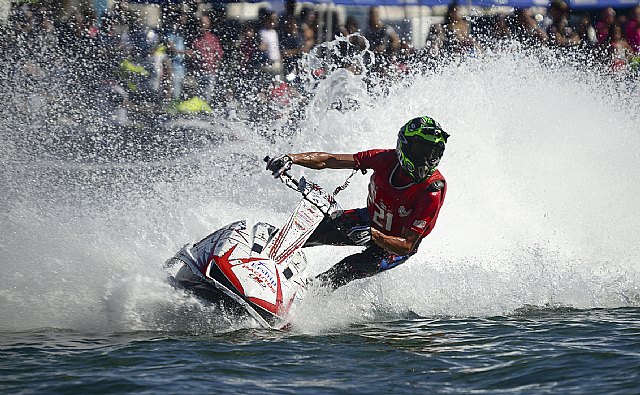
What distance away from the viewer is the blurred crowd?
12.7m

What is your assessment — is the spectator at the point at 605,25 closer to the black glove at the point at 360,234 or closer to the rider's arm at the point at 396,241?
the black glove at the point at 360,234

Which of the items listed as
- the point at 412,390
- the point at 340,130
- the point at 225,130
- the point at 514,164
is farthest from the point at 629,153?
the point at 412,390

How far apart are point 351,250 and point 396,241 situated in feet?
8.97

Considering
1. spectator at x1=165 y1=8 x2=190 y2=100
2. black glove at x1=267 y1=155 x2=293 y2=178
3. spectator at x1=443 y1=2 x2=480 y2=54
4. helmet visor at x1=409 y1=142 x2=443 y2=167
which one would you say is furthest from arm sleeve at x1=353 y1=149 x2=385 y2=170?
spectator at x1=165 y1=8 x2=190 y2=100

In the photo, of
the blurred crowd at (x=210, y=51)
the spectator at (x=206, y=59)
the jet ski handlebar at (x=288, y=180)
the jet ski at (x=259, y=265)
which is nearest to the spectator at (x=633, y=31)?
the blurred crowd at (x=210, y=51)

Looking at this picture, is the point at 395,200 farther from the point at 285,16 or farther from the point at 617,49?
the point at 617,49

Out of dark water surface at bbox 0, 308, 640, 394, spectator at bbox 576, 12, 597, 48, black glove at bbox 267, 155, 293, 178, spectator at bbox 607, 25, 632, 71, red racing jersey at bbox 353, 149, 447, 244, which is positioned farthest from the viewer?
spectator at bbox 576, 12, 597, 48

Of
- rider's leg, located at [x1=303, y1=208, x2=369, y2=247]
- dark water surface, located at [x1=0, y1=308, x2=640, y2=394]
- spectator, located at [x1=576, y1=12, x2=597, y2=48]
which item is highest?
spectator, located at [x1=576, y1=12, x2=597, y2=48]

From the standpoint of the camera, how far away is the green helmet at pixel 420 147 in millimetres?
6887

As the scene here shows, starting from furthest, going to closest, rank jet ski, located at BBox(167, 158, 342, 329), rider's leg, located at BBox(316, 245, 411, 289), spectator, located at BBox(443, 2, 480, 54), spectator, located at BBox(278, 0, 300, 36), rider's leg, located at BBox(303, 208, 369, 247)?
spectator, located at BBox(278, 0, 300, 36)
spectator, located at BBox(443, 2, 480, 54)
rider's leg, located at BBox(316, 245, 411, 289)
rider's leg, located at BBox(303, 208, 369, 247)
jet ski, located at BBox(167, 158, 342, 329)

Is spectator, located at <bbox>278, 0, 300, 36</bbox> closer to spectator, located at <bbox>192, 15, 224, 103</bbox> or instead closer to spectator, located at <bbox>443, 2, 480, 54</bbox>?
spectator, located at <bbox>192, 15, 224, 103</bbox>

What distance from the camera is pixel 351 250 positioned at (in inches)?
386

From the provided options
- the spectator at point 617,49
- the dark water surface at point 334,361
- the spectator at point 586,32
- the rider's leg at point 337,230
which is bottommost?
the dark water surface at point 334,361

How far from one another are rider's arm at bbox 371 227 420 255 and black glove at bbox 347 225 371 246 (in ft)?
1.27
